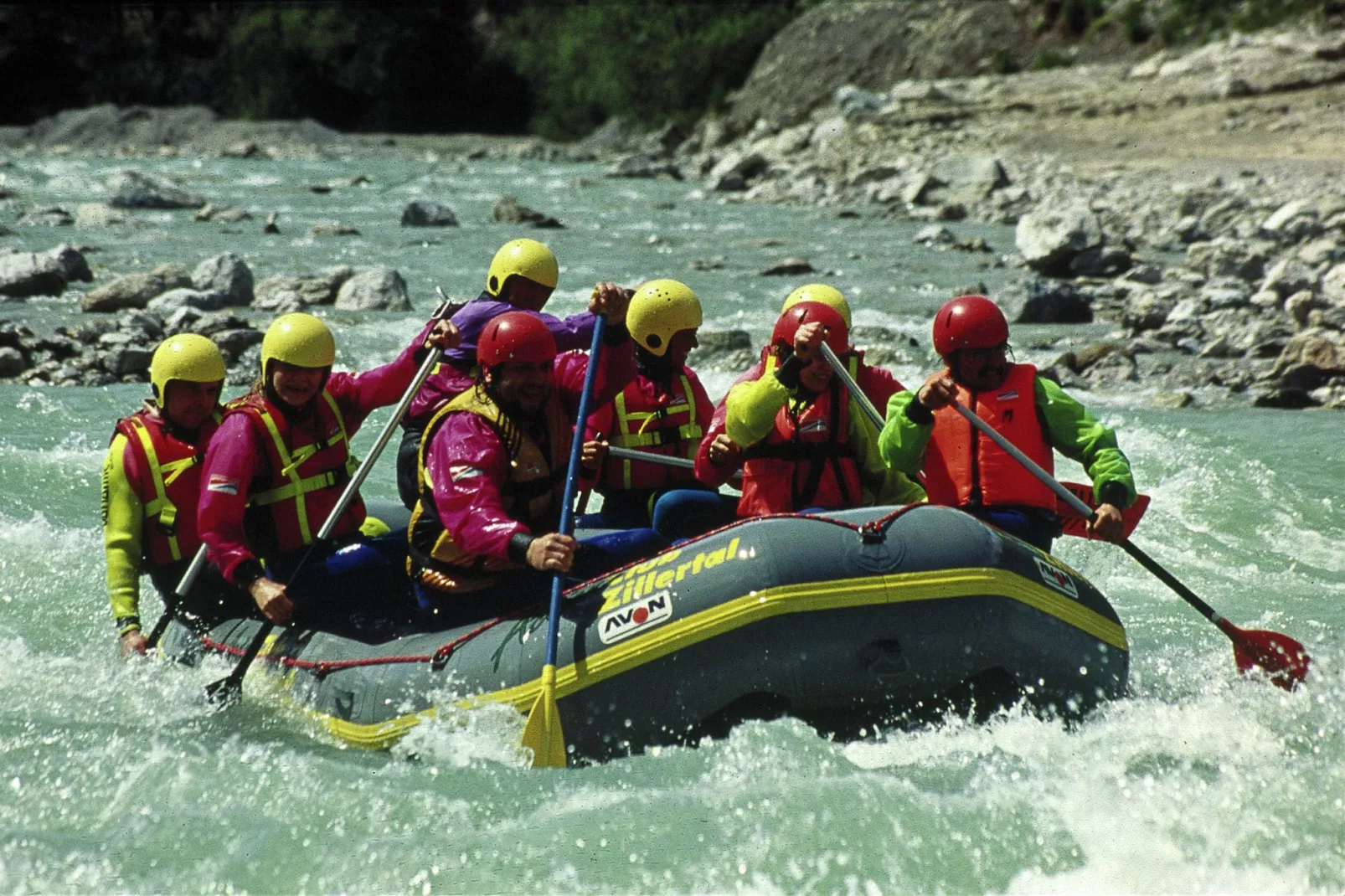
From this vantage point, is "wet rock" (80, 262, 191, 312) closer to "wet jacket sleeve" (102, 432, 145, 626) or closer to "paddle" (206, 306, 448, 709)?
"wet jacket sleeve" (102, 432, 145, 626)

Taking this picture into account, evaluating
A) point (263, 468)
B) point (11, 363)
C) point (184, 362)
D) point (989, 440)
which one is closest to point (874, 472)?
point (989, 440)

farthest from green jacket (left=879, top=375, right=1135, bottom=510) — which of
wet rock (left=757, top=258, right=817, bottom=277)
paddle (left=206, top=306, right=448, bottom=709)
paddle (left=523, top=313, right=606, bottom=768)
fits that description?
wet rock (left=757, top=258, right=817, bottom=277)

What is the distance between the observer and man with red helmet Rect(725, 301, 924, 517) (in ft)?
18.0

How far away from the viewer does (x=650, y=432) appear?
20.4 ft

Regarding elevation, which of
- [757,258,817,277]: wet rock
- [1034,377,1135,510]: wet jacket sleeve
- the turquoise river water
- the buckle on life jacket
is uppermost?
[1034,377,1135,510]: wet jacket sleeve

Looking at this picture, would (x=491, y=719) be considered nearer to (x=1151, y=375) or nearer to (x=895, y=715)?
(x=895, y=715)

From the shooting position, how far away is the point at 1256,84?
24.2 meters

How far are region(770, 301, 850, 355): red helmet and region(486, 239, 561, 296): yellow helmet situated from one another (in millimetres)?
1217

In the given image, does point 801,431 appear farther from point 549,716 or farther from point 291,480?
point 291,480

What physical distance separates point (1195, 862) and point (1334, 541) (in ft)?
14.2

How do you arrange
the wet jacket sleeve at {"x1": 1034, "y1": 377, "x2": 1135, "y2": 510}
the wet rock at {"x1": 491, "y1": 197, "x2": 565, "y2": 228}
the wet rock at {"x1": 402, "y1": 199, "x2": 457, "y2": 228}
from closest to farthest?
the wet jacket sleeve at {"x1": 1034, "y1": 377, "x2": 1135, "y2": 510} < the wet rock at {"x1": 402, "y1": 199, "x2": 457, "y2": 228} < the wet rock at {"x1": 491, "y1": 197, "x2": 565, "y2": 228}

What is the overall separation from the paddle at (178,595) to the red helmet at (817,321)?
2.18 m

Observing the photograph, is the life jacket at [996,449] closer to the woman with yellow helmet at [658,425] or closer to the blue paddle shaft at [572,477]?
the woman with yellow helmet at [658,425]

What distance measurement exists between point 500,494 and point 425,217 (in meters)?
16.4
